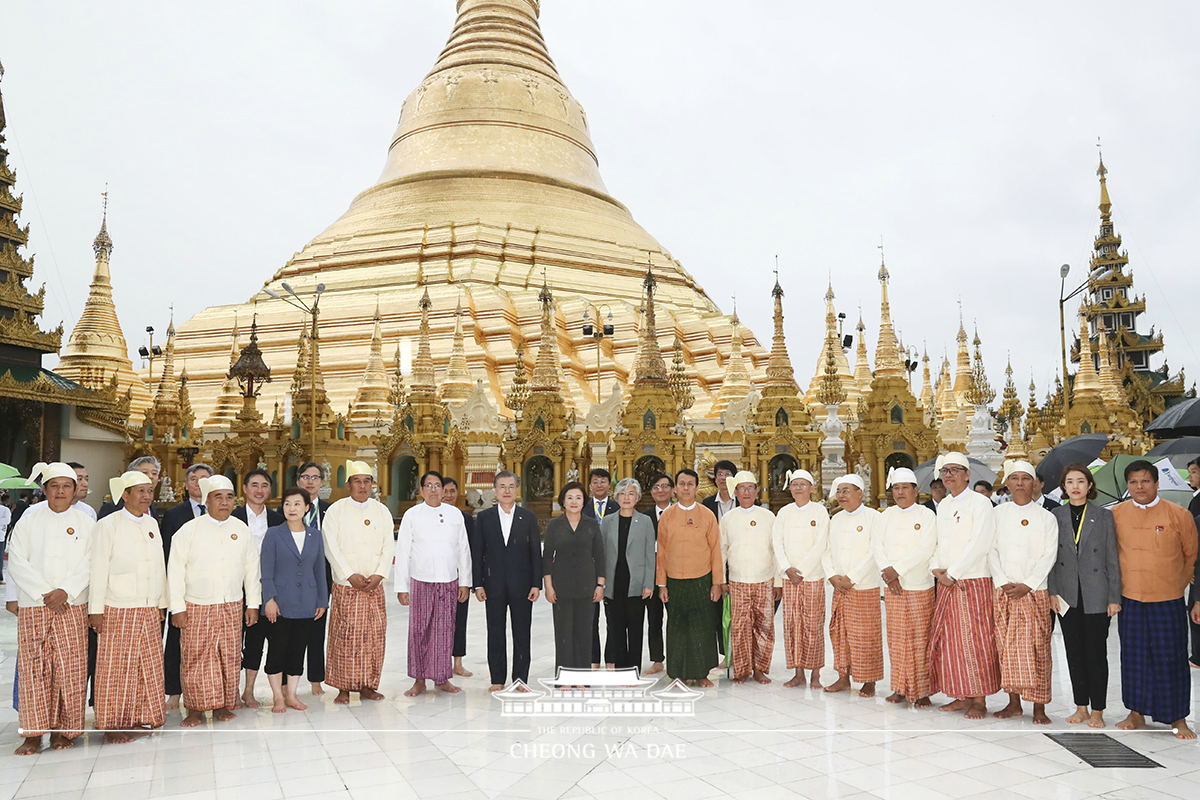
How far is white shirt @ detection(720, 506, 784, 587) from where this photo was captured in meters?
6.70

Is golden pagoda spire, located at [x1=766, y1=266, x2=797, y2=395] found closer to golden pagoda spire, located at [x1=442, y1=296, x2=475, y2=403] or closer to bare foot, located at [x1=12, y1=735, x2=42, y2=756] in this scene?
golden pagoda spire, located at [x1=442, y1=296, x2=475, y2=403]

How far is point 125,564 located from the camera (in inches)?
206

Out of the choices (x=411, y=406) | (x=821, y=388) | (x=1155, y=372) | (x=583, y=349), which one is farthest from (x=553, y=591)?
(x=1155, y=372)

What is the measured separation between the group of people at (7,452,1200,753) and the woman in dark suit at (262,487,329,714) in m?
0.01

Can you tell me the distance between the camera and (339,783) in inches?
172

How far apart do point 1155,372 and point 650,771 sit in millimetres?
34705

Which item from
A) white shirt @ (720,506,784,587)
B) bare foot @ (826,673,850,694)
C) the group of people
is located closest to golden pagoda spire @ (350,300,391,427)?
the group of people

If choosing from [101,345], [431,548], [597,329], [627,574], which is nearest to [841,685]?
[627,574]

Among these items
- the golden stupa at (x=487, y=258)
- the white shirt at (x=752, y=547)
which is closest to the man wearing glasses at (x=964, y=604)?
the white shirt at (x=752, y=547)

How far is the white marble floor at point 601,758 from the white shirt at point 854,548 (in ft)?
2.79

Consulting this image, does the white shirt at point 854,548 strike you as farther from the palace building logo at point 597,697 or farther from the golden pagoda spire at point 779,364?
the golden pagoda spire at point 779,364

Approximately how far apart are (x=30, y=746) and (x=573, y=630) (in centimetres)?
335

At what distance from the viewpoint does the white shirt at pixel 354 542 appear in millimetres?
6250

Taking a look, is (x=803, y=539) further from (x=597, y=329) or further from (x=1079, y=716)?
(x=597, y=329)
